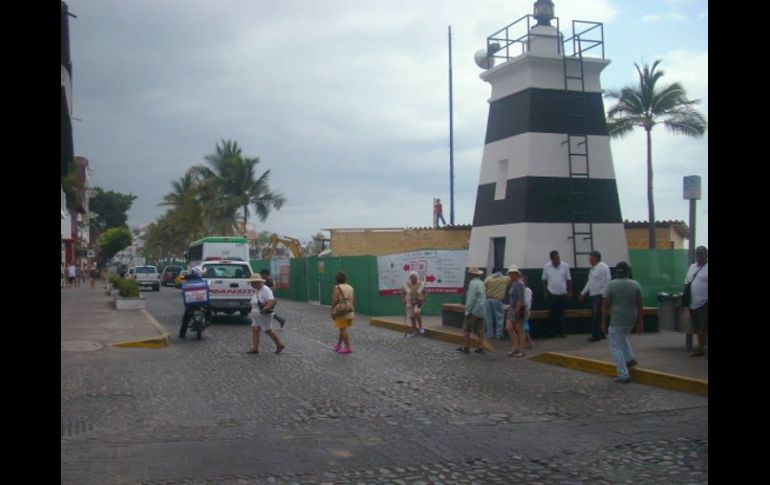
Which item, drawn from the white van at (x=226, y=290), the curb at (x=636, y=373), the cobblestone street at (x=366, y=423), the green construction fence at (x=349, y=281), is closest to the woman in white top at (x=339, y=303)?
the cobblestone street at (x=366, y=423)

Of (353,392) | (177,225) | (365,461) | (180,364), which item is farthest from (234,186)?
(365,461)

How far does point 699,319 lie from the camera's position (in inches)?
497

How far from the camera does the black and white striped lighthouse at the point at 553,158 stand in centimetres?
1762

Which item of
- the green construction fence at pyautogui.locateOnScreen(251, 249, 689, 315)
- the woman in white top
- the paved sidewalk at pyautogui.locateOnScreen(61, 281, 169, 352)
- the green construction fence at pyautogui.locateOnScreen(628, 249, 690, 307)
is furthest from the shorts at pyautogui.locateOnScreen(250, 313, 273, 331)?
the green construction fence at pyautogui.locateOnScreen(628, 249, 690, 307)

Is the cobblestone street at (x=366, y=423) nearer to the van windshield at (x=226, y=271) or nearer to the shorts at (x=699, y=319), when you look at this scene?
the shorts at (x=699, y=319)

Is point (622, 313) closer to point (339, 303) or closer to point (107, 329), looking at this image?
point (339, 303)

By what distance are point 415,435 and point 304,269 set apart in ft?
91.4

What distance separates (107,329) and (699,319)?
1355 centimetres

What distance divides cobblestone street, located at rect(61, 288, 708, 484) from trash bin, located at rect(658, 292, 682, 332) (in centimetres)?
251

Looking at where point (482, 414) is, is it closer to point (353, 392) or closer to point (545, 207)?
point (353, 392)

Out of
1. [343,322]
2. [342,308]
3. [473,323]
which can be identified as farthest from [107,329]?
[473,323]

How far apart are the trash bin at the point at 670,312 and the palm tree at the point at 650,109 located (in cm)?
1793

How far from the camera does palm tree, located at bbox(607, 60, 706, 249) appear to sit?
104 feet
